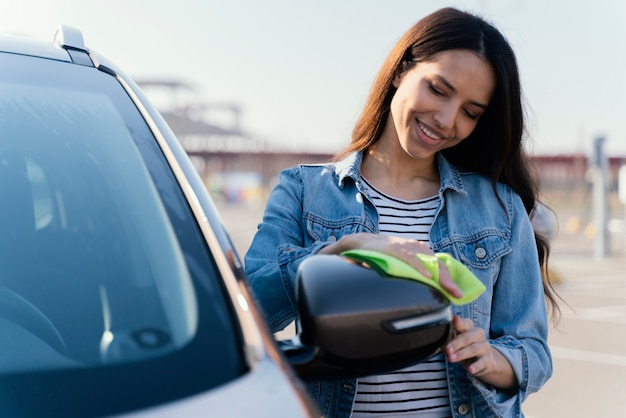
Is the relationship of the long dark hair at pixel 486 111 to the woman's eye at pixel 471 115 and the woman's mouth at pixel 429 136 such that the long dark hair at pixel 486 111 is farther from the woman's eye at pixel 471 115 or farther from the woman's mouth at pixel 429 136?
the woman's mouth at pixel 429 136

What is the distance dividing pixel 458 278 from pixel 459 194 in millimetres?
597

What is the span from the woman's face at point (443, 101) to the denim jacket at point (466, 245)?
4.8 inches

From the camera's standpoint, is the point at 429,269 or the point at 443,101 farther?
the point at 443,101

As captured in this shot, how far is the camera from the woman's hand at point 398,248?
1.36 meters

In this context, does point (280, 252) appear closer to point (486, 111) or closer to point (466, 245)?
point (466, 245)

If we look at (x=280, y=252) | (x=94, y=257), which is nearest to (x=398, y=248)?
(x=280, y=252)

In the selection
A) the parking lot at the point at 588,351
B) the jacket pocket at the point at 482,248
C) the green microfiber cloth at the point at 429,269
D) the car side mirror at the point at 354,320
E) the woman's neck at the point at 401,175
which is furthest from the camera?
the parking lot at the point at 588,351

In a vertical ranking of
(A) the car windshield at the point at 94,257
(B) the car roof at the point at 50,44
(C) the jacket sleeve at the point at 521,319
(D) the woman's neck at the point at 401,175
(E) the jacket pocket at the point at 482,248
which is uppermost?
(B) the car roof at the point at 50,44

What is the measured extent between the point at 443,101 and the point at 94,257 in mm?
959

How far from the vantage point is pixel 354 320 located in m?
1.19

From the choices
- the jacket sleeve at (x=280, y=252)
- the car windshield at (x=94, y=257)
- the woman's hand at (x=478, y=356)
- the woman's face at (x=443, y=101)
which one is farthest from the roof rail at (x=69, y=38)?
the woman's hand at (x=478, y=356)

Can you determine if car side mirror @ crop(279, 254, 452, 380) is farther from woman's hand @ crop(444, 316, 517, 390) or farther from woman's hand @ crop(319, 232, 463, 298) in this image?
woman's hand @ crop(444, 316, 517, 390)

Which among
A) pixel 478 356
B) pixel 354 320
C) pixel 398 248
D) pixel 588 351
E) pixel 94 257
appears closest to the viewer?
pixel 354 320

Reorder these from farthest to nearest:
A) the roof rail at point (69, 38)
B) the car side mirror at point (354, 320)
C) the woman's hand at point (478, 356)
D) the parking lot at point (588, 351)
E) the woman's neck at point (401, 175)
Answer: the parking lot at point (588, 351), the woman's neck at point (401, 175), the roof rail at point (69, 38), the woman's hand at point (478, 356), the car side mirror at point (354, 320)
